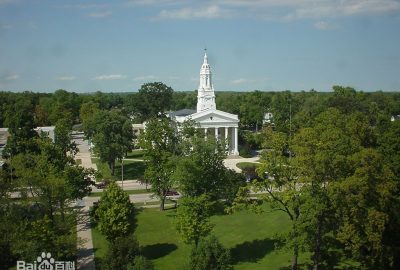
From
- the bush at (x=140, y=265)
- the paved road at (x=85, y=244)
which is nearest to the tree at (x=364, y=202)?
the bush at (x=140, y=265)

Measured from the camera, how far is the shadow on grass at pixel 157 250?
31.0 metres

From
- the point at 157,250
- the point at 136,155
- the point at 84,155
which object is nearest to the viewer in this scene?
the point at 157,250

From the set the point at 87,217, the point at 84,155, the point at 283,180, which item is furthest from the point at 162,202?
the point at 84,155

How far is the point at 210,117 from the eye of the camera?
237 ft

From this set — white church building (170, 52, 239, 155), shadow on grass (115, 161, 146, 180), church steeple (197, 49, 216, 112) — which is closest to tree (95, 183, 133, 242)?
shadow on grass (115, 161, 146, 180)

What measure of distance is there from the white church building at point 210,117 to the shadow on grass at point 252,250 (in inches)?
1439

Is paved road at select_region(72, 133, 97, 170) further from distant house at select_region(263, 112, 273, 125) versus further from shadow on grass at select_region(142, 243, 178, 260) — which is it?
distant house at select_region(263, 112, 273, 125)

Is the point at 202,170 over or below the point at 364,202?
over

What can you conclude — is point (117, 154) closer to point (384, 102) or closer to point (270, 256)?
point (270, 256)

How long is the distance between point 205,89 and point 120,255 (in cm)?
5328

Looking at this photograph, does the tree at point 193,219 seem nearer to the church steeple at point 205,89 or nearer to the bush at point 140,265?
the bush at point 140,265

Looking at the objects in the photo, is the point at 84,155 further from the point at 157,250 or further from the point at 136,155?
the point at 157,250

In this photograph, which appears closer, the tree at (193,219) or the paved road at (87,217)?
the tree at (193,219)

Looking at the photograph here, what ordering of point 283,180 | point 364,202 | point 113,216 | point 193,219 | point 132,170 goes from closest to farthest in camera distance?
point 364,202
point 283,180
point 193,219
point 113,216
point 132,170
